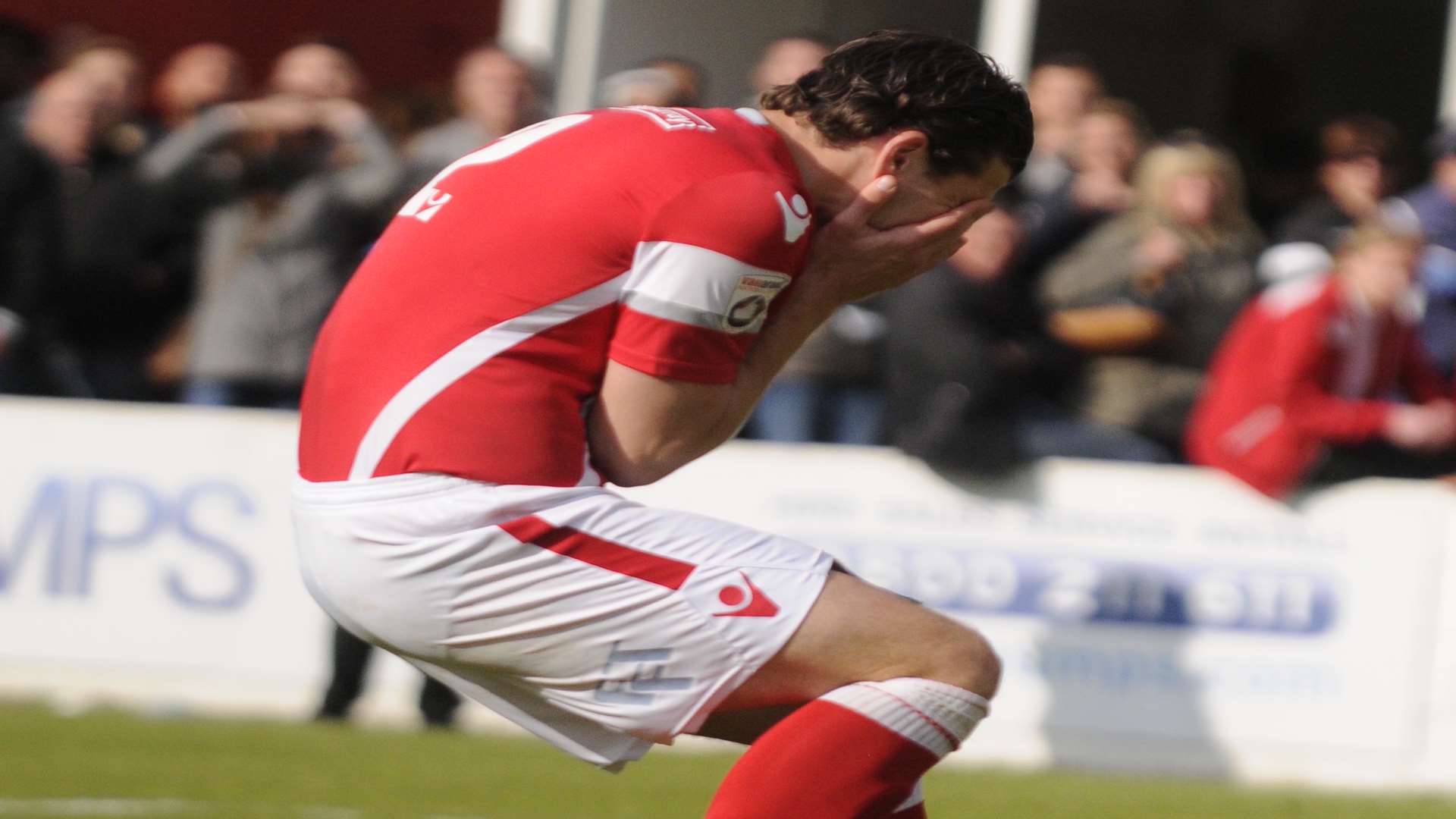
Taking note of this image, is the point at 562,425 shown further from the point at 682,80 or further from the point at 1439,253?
the point at 1439,253

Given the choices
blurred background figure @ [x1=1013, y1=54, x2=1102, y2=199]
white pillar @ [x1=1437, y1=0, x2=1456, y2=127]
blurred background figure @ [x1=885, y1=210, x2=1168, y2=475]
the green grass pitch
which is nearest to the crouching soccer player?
the green grass pitch

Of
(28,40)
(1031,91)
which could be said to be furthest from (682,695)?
(28,40)

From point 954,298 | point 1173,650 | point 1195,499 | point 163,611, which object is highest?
point 954,298

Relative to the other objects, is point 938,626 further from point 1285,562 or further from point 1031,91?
point 1031,91

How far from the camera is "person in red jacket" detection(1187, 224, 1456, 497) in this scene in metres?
8.02

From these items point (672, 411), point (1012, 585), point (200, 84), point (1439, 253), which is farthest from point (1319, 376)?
point (672, 411)

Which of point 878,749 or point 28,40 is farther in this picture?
point 28,40

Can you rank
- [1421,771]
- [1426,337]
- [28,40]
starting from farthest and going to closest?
[28,40], [1426,337], [1421,771]

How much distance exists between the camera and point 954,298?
26.8 ft

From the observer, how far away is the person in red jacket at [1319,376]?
8016 mm

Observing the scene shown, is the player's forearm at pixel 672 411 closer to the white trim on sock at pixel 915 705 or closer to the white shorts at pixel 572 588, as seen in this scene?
the white shorts at pixel 572 588

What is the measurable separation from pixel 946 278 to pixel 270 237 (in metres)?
2.87

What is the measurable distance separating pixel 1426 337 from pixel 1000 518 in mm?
1961

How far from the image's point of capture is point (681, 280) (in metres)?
3.13
